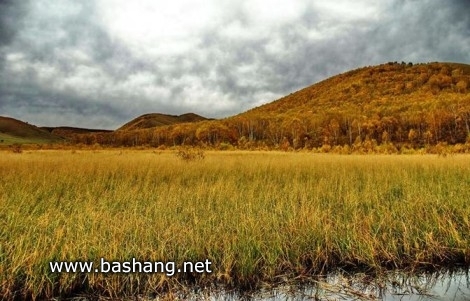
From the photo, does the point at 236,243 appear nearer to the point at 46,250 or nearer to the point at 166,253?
the point at 166,253

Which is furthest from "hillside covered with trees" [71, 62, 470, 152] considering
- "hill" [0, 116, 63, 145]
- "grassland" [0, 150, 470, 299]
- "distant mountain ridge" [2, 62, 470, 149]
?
"hill" [0, 116, 63, 145]

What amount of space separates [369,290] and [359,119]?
5696 centimetres

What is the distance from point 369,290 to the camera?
3867 mm

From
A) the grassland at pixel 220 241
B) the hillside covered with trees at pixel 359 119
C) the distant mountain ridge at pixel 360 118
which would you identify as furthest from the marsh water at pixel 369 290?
the distant mountain ridge at pixel 360 118

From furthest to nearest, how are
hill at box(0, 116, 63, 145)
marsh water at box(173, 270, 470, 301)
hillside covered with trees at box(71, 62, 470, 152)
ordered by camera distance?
hill at box(0, 116, 63, 145) → hillside covered with trees at box(71, 62, 470, 152) → marsh water at box(173, 270, 470, 301)

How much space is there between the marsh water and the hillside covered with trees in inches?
1199

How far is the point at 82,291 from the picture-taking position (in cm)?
377

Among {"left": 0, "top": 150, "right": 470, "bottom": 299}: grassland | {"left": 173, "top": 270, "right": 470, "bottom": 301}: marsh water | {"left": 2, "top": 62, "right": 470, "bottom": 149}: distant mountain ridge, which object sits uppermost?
{"left": 2, "top": 62, "right": 470, "bottom": 149}: distant mountain ridge

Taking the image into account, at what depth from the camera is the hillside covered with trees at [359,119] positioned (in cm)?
4797

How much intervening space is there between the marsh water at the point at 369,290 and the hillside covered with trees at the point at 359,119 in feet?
99.9

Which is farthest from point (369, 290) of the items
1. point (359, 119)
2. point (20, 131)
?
point (20, 131)

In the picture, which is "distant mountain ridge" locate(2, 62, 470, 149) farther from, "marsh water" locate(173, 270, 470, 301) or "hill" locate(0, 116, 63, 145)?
"hill" locate(0, 116, 63, 145)

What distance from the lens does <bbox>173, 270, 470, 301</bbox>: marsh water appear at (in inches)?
145

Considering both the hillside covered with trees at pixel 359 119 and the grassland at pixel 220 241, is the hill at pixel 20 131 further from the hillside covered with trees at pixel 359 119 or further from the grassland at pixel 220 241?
the grassland at pixel 220 241
